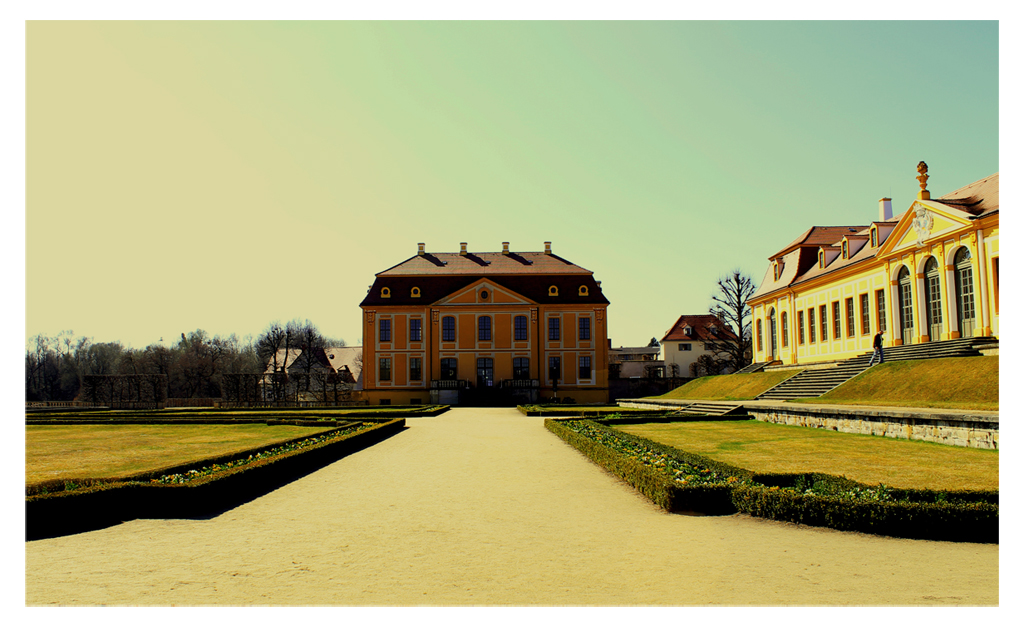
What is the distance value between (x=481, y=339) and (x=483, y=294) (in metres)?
3.30

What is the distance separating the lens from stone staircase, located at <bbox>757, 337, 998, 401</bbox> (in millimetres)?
23266

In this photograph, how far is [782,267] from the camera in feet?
139

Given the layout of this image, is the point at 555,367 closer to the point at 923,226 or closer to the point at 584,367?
the point at 584,367

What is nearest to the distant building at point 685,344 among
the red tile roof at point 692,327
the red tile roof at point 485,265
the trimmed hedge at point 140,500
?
the red tile roof at point 692,327

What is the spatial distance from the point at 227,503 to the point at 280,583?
445 centimetres

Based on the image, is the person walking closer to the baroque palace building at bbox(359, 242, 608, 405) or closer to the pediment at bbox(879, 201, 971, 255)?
the pediment at bbox(879, 201, 971, 255)

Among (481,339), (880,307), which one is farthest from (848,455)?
(481,339)

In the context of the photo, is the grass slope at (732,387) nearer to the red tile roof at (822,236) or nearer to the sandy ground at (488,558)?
the red tile roof at (822,236)

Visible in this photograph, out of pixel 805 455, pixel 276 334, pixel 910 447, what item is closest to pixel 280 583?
pixel 805 455

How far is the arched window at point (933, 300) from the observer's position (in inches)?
1037

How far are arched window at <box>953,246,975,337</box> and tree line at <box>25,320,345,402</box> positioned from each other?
165 ft

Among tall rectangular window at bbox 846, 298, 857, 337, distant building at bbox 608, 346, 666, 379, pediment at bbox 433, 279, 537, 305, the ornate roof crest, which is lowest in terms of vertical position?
distant building at bbox 608, 346, 666, 379

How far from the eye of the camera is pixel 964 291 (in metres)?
24.7

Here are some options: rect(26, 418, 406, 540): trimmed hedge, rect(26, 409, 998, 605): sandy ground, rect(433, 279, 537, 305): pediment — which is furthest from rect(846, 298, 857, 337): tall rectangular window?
rect(26, 418, 406, 540): trimmed hedge
